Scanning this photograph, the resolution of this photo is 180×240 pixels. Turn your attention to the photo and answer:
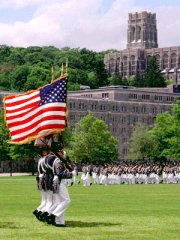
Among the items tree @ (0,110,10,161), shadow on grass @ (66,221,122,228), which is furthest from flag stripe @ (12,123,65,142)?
tree @ (0,110,10,161)

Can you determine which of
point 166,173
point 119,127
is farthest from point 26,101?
point 119,127

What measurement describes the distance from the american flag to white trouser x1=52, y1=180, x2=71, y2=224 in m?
1.67

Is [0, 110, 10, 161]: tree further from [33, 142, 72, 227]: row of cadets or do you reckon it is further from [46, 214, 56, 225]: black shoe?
[46, 214, 56, 225]: black shoe

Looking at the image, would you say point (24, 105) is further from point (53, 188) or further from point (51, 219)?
point (51, 219)

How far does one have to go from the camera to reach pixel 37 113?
2362cm

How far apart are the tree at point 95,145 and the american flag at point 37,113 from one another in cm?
9302

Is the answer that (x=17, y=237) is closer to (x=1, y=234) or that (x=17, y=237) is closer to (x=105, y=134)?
(x=1, y=234)

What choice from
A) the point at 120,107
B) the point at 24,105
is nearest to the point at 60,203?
the point at 24,105

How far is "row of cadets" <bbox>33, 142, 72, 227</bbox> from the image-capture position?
22828mm

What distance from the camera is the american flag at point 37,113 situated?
23281 millimetres

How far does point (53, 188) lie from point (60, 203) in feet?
1.56

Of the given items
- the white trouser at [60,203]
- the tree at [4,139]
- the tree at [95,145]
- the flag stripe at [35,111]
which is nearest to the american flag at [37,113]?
the flag stripe at [35,111]

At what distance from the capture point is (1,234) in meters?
20.6

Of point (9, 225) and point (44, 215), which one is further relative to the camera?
point (44, 215)
